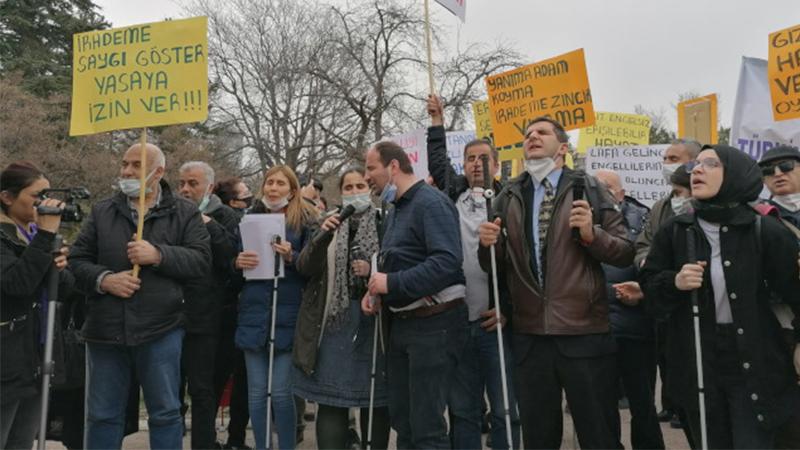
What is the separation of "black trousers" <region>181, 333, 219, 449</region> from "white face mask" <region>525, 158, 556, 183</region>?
2746 mm

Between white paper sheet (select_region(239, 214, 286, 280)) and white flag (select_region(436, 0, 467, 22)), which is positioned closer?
white paper sheet (select_region(239, 214, 286, 280))

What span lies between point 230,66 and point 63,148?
295 inches

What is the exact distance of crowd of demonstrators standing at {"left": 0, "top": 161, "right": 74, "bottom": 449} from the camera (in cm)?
388

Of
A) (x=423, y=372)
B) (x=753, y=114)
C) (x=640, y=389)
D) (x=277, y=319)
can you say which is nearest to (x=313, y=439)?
(x=277, y=319)

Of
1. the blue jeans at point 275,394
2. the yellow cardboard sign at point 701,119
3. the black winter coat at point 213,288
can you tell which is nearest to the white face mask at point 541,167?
the blue jeans at point 275,394

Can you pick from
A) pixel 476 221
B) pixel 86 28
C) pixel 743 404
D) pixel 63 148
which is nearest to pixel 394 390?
pixel 476 221

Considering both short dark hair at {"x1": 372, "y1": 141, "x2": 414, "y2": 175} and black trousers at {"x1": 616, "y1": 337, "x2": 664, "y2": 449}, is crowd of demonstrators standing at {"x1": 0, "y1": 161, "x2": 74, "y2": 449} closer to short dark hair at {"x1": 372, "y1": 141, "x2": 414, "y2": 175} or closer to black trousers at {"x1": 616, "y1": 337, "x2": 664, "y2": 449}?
short dark hair at {"x1": 372, "y1": 141, "x2": 414, "y2": 175}

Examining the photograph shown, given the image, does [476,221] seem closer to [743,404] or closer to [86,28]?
[743,404]

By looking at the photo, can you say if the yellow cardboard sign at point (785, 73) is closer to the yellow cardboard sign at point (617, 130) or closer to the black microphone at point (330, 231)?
the black microphone at point (330, 231)

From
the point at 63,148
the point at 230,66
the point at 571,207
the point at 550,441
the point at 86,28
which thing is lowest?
the point at 550,441

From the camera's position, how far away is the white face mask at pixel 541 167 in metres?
4.13

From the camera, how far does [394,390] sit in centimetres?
423

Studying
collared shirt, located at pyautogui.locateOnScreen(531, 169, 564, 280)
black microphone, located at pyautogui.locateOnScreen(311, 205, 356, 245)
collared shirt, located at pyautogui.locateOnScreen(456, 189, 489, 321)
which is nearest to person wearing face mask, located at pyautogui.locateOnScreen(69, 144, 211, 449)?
black microphone, located at pyautogui.locateOnScreen(311, 205, 356, 245)

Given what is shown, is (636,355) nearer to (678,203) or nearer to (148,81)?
(678,203)
